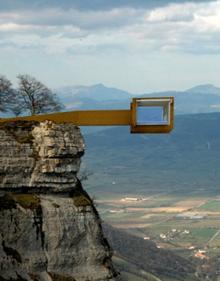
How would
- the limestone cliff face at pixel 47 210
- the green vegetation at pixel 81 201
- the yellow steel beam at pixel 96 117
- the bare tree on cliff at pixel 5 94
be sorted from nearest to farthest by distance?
the limestone cliff face at pixel 47 210, the green vegetation at pixel 81 201, the yellow steel beam at pixel 96 117, the bare tree on cliff at pixel 5 94

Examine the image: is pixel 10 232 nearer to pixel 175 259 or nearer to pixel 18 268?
pixel 18 268

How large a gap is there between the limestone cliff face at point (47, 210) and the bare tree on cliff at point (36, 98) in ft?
44.1

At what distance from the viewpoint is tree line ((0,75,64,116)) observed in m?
52.6

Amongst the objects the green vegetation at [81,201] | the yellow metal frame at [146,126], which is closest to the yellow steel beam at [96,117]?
the yellow metal frame at [146,126]

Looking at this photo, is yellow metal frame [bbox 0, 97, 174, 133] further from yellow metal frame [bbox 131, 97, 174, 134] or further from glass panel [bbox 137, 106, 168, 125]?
glass panel [bbox 137, 106, 168, 125]

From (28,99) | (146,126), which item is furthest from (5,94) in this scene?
(146,126)

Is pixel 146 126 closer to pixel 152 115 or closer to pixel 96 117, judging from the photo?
pixel 152 115

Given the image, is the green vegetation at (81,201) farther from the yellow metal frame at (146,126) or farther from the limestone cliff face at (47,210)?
the yellow metal frame at (146,126)

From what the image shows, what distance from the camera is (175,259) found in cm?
18812

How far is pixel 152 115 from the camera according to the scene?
44.3 meters

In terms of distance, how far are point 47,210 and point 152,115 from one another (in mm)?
10077

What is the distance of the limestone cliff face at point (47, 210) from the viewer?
3644 centimetres

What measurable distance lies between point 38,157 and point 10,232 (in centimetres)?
395

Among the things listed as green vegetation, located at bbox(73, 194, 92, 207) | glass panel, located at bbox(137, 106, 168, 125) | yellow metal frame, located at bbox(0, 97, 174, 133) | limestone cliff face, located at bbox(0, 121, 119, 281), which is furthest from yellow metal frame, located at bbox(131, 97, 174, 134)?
green vegetation, located at bbox(73, 194, 92, 207)
